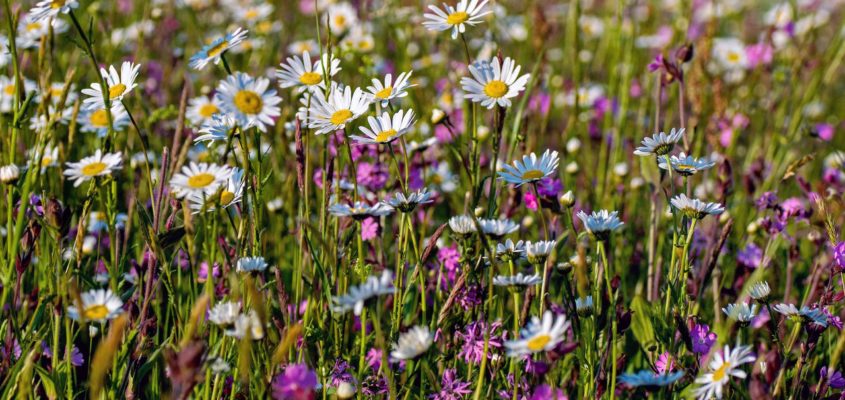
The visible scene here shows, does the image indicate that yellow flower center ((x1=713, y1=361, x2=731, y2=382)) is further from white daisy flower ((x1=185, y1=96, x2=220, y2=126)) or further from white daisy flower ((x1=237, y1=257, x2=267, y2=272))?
white daisy flower ((x1=185, y1=96, x2=220, y2=126))

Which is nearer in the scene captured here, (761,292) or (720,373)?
(720,373)

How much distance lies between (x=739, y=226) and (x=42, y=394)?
7.07 ft

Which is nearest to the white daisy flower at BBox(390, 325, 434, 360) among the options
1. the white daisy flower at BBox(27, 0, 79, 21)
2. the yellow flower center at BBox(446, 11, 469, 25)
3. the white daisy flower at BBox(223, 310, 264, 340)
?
the white daisy flower at BBox(223, 310, 264, 340)

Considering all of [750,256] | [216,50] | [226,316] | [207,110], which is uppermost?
[216,50]

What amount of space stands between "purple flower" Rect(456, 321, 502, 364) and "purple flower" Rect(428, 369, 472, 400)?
46 mm

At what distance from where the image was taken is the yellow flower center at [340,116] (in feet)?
5.07

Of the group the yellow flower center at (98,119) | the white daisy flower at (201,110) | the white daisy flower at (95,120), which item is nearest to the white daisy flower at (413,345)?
the white daisy flower at (95,120)

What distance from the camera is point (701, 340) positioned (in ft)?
5.15

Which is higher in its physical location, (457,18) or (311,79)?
(457,18)

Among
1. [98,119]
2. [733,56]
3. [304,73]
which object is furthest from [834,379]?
[733,56]

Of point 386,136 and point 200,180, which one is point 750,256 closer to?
point 386,136

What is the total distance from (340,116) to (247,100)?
23 centimetres

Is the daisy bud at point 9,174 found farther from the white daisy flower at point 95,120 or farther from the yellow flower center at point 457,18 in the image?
the yellow flower center at point 457,18

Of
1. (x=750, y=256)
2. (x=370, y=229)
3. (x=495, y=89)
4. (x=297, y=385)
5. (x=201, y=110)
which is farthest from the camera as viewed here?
(x=201, y=110)
